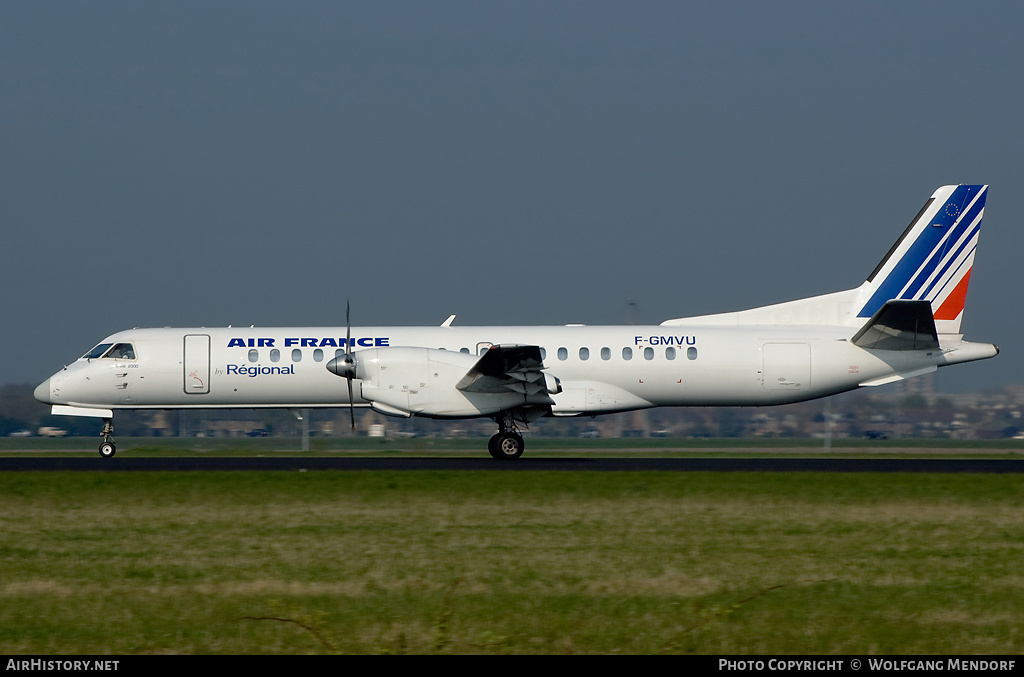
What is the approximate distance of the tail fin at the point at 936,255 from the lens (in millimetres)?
25562

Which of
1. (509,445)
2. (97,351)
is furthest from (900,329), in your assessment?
(97,351)

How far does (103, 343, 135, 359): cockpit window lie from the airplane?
24 millimetres

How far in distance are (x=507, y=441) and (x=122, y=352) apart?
958cm

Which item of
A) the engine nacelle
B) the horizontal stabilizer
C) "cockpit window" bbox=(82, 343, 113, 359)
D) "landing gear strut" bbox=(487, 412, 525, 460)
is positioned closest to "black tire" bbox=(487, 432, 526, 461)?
"landing gear strut" bbox=(487, 412, 525, 460)

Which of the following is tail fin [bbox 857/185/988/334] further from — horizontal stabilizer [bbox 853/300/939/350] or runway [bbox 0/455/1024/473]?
runway [bbox 0/455/1024/473]

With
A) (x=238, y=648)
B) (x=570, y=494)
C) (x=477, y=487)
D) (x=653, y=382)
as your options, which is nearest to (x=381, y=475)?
(x=477, y=487)

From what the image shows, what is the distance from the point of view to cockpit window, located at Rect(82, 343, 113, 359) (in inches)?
993

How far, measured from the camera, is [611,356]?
24078 millimetres

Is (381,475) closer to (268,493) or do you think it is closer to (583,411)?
(268,493)

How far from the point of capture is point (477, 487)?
16875 millimetres

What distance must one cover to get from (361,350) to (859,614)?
16860 mm

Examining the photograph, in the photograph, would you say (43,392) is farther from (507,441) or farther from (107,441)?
(507,441)

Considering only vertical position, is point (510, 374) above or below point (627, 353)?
below

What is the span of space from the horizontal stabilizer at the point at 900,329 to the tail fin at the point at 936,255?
5.47ft
